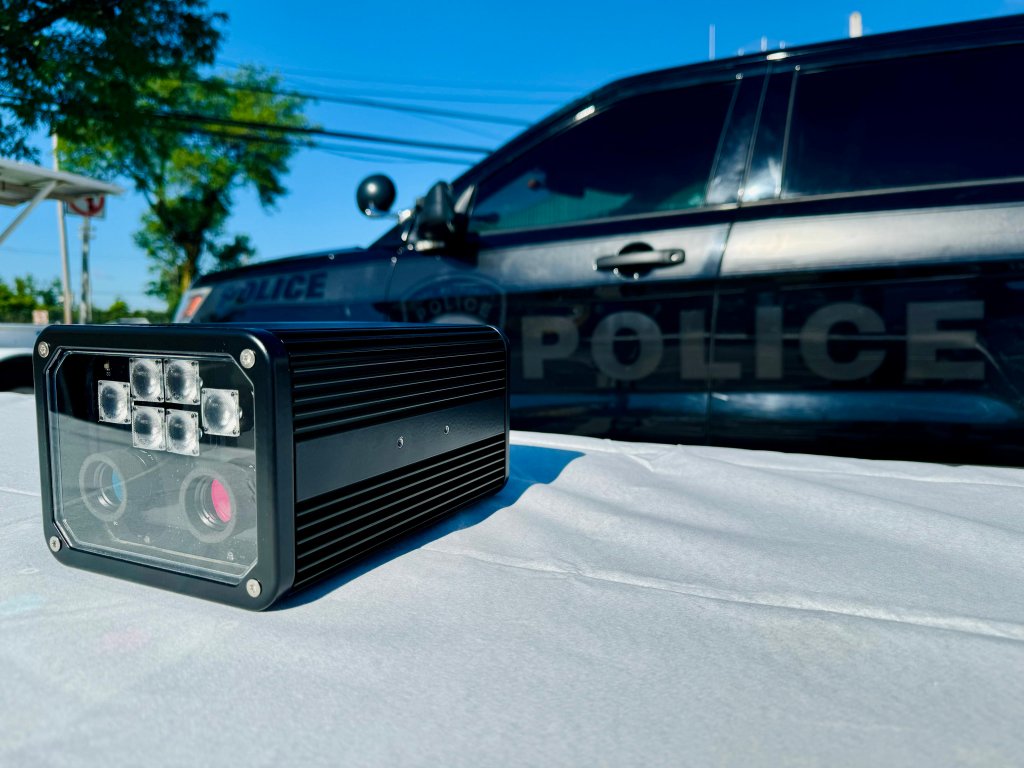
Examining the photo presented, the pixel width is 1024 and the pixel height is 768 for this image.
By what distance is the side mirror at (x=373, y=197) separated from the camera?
2.91 m

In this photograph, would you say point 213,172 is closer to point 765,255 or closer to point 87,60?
point 87,60

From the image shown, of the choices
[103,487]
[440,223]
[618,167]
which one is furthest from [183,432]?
[618,167]

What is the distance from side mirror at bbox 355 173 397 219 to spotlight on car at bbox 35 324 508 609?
200cm

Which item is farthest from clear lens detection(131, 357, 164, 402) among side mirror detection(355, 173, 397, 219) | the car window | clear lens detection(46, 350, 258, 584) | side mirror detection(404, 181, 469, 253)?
side mirror detection(355, 173, 397, 219)

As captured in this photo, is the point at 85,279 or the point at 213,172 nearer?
the point at 85,279

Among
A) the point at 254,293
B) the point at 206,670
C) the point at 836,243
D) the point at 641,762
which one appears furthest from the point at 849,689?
the point at 254,293

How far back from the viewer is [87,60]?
33.3ft

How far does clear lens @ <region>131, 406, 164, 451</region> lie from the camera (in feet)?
2.91

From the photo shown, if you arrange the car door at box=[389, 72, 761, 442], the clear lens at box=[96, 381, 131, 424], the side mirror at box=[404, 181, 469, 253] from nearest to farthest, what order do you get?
the clear lens at box=[96, 381, 131, 424] < the car door at box=[389, 72, 761, 442] < the side mirror at box=[404, 181, 469, 253]

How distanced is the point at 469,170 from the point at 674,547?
2.01 meters

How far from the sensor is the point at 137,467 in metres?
0.92

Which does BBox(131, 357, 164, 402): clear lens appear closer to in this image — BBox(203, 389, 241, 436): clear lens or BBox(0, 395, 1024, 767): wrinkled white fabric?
BBox(203, 389, 241, 436): clear lens

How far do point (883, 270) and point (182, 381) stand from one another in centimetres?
180

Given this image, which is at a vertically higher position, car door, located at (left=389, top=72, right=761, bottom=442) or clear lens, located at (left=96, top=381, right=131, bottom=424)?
car door, located at (left=389, top=72, right=761, bottom=442)
